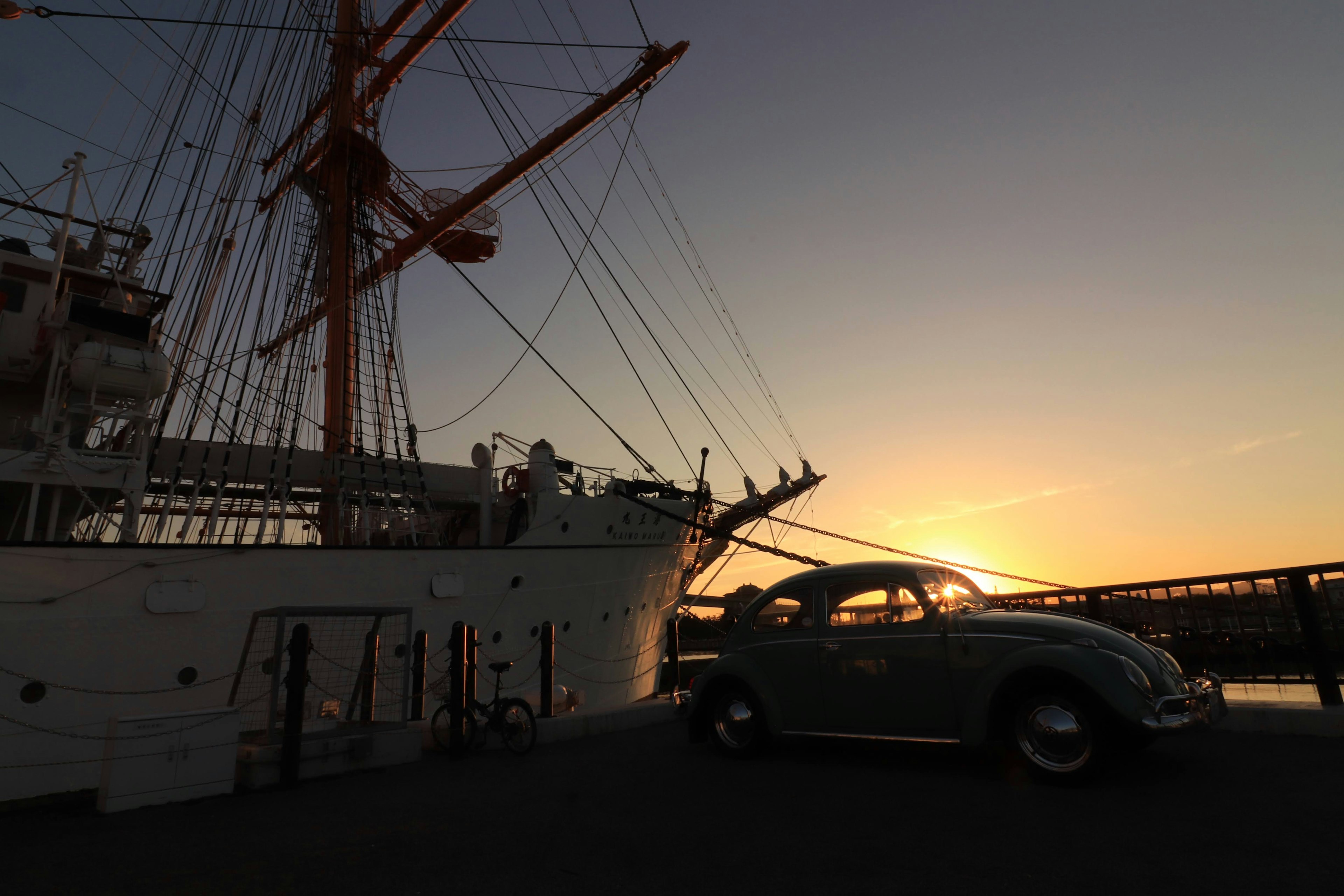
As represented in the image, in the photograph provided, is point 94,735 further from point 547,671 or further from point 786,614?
point 786,614

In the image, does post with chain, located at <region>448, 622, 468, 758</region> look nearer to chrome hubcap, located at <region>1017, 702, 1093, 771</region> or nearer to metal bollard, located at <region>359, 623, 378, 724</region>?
metal bollard, located at <region>359, 623, 378, 724</region>

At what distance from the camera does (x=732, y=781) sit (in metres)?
5.44

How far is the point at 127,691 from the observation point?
905cm

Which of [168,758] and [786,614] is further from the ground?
[786,614]

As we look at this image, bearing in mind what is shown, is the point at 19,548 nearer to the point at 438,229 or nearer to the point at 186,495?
the point at 186,495

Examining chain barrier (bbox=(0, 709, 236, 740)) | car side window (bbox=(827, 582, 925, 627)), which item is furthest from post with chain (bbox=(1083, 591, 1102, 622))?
→ chain barrier (bbox=(0, 709, 236, 740))

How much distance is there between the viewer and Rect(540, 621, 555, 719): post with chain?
9109 millimetres

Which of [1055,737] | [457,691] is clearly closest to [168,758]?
[457,691]

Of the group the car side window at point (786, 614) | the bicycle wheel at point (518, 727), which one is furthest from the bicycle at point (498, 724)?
the car side window at point (786, 614)

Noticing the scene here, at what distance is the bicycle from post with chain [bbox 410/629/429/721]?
83 cm

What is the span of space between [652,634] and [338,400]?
1004 cm

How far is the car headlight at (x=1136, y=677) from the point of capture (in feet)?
14.8

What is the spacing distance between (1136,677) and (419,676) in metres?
7.89

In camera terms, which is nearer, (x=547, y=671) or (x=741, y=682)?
(x=741, y=682)
